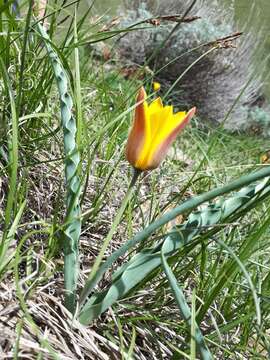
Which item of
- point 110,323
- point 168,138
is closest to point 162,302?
point 110,323

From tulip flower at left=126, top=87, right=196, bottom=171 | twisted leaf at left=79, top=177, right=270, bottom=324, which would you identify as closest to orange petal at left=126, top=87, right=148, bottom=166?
tulip flower at left=126, top=87, right=196, bottom=171

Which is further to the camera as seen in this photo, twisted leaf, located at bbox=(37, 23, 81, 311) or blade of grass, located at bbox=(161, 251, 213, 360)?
twisted leaf, located at bbox=(37, 23, 81, 311)

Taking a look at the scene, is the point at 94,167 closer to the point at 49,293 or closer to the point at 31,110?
the point at 31,110

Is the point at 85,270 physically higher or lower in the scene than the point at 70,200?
lower

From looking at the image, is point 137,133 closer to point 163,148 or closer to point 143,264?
point 163,148

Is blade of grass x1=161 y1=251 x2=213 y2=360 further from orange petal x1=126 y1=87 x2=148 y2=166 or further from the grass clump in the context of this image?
orange petal x1=126 y1=87 x2=148 y2=166

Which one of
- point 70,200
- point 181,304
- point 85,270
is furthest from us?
point 85,270

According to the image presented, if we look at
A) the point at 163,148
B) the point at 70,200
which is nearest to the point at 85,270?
the point at 70,200

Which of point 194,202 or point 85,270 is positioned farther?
point 85,270
